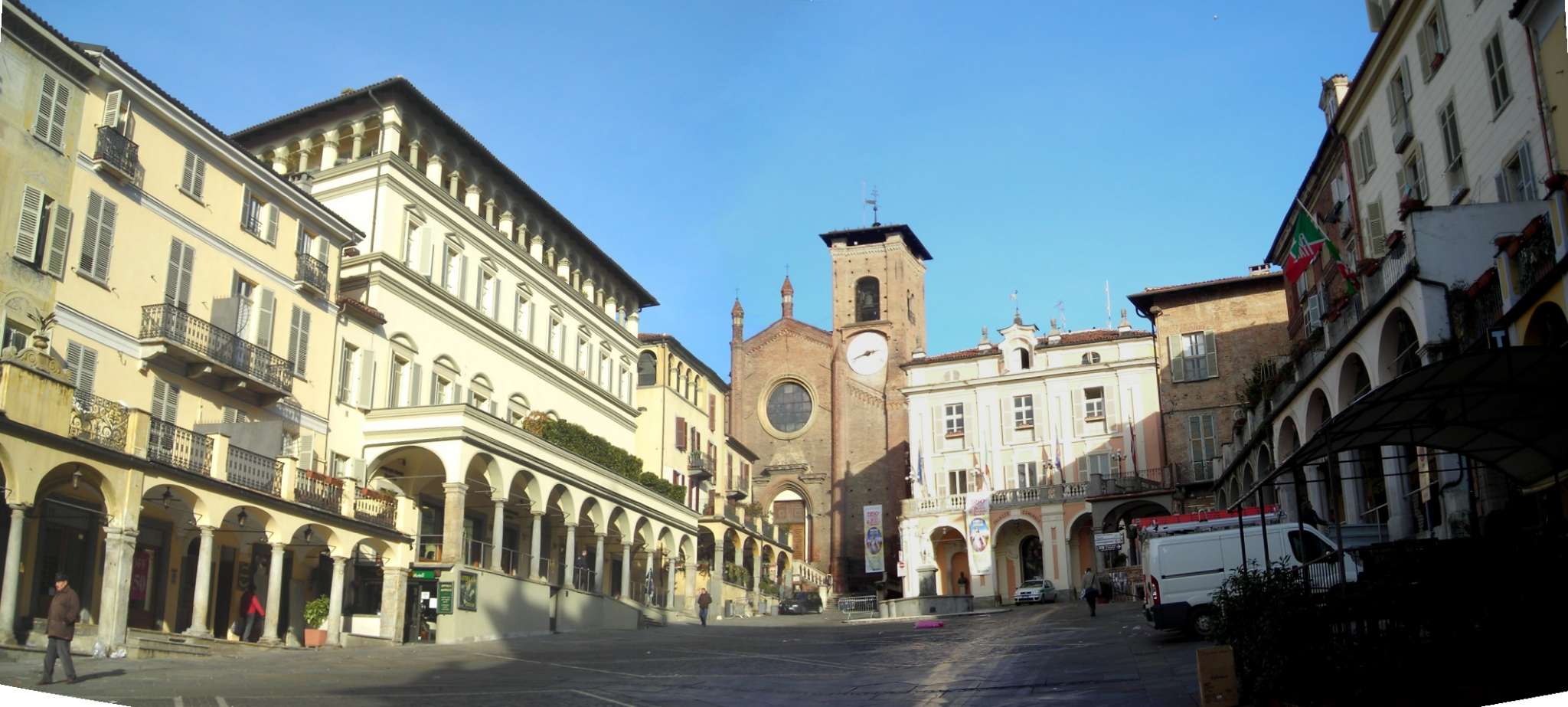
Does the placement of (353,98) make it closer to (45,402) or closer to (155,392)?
(155,392)

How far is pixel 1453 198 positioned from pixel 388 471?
2667cm

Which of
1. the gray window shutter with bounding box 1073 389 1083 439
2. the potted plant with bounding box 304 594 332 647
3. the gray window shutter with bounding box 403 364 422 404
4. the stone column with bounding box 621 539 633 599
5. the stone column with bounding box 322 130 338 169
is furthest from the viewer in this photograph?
the gray window shutter with bounding box 1073 389 1083 439

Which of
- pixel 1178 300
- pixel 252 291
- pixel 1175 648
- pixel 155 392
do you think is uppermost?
pixel 1178 300

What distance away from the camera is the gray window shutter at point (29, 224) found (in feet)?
69.2

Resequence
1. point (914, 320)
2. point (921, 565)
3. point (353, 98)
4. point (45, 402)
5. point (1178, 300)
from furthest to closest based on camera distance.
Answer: point (914, 320) < point (921, 565) < point (1178, 300) < point (353, 98) < point (45, 402)

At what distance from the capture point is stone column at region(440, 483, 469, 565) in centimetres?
3109

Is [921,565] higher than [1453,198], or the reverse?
[1453,198]

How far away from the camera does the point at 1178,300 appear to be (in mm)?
52000

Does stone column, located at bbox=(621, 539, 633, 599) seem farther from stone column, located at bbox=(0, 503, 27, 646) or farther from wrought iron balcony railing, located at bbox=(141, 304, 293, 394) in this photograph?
stone column, located at bbox=(0, 503, 27, 646)

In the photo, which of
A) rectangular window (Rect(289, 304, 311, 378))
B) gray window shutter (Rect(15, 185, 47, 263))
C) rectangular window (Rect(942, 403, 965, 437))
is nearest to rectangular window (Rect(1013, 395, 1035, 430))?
rectangular window (Rect(942, 403, 965, 437))

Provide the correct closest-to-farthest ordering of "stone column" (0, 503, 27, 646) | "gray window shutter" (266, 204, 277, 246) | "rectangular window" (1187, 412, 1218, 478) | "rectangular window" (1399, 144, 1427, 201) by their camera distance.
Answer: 1. "stone column" (0, 503, 27, 646)
2. "rectangular window" (1399, 144, 1427, 201)
3. "gray window shutter" (266, 204, 277, 246)
4. "rectangular window" (1187, 412, 1218, 478)

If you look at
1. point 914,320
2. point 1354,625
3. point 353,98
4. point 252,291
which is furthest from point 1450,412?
point 914,320

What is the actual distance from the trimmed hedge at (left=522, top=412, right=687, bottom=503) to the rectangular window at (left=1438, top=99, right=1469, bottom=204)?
24390mm

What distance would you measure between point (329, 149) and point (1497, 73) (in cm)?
2905
